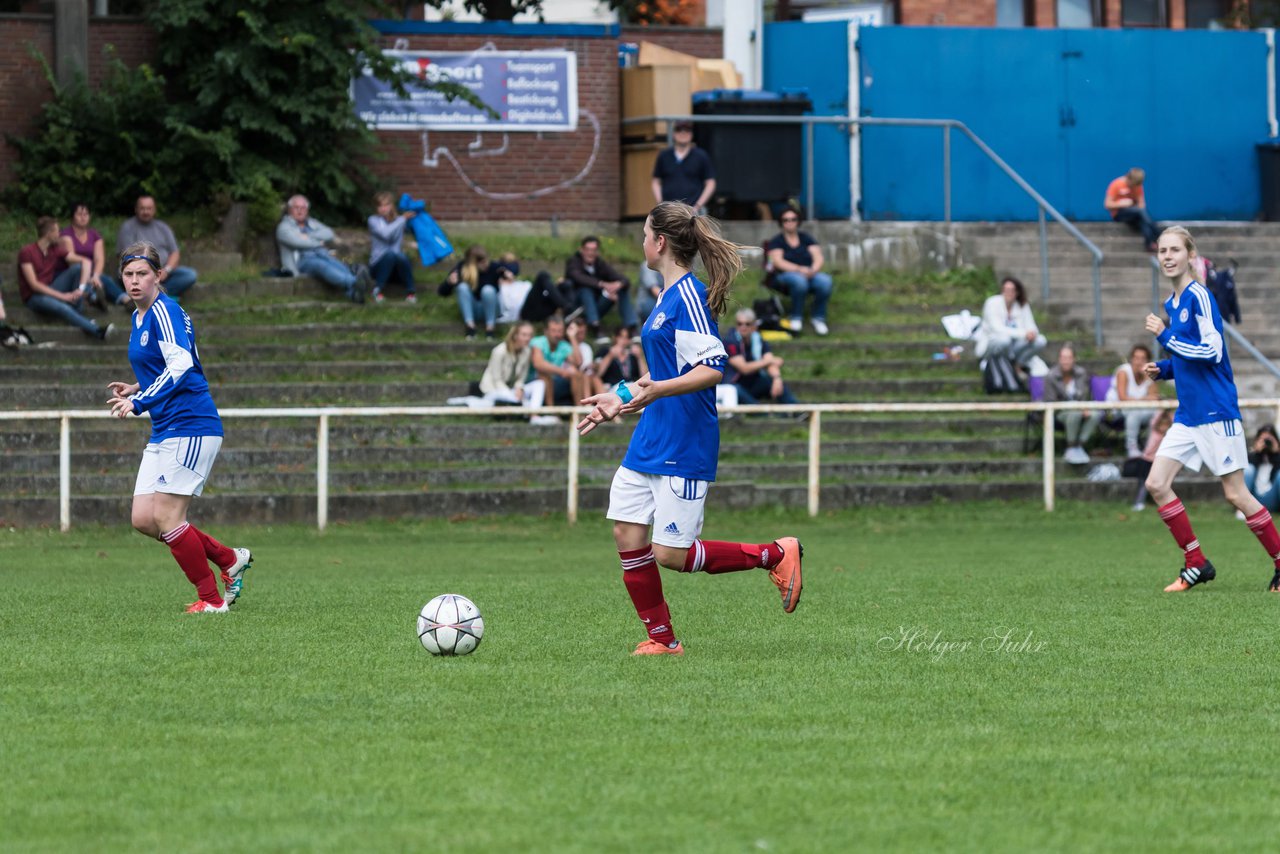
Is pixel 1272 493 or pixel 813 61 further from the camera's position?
pixel 813 61

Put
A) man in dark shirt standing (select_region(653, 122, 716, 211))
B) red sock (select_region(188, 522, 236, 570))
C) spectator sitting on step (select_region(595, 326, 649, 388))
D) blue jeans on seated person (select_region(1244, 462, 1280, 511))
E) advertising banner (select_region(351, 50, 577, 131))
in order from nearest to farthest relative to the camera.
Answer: red sock (select_region(188, 522, 236, 570)) → blue jeans on seated person (select_region(1244, 462, 1280, 511)) → spectator sitting on step (select_region(595, 326, 649, 388)) → man in dark shirt standing (select_region(653, 122, 716, 211)) → advertising banner (select_region(351, 50, 577, 131))

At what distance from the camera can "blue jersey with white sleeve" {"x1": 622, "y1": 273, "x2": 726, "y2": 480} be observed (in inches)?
320

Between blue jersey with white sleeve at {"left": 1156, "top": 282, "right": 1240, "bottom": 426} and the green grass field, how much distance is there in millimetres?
1159

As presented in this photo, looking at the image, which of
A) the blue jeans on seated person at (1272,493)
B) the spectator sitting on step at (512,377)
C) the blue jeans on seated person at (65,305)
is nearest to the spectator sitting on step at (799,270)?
the spectator sitting on step at (512,377)

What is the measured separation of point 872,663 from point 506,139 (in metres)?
18.7

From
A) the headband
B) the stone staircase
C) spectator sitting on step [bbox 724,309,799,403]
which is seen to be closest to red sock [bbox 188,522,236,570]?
the headband

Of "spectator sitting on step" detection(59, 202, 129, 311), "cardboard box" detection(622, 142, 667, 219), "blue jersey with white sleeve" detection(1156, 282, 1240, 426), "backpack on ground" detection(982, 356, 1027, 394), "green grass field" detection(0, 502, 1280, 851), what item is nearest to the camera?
"green grass field" detection(0, 502, 1280, 851)

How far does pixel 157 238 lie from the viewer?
21.7 meters

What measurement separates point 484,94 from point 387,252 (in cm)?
384

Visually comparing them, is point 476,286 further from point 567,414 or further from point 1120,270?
point 1120,270

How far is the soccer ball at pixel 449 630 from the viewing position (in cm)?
830

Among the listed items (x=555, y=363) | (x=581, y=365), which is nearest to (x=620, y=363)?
(x=581, y=365)

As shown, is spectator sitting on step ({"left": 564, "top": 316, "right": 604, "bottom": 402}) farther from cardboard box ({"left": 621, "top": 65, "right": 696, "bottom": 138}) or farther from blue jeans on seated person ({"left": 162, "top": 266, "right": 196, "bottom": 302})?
cardboard box ({"left": 621, "top": 65, "right": 696, "bottom": 138})

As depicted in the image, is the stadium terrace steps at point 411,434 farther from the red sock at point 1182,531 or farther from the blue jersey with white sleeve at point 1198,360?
the blue jersey with white sleeve at point 1198,360
